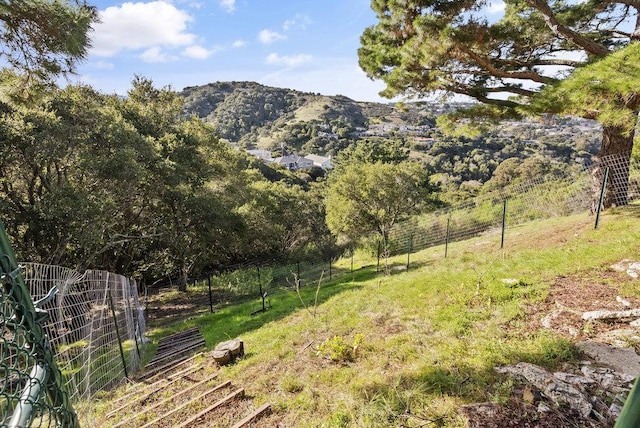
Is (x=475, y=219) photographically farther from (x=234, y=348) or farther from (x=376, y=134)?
(x=376, y=134)

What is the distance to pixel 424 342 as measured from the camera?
4266 mm

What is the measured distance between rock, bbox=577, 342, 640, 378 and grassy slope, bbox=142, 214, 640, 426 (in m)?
0.17

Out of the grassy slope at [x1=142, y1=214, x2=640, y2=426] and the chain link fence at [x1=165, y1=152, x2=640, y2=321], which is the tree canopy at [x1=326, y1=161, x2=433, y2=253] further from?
the grassy slope at [x1=142, y1=214, x2=640, y2=426]

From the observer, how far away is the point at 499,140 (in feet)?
289

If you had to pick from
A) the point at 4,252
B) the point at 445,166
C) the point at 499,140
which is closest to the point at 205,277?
the point at 4,252

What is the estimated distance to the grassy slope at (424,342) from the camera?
3199 millimetres

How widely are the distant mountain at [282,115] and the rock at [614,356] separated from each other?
290ft

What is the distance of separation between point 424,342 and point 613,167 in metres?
7.21

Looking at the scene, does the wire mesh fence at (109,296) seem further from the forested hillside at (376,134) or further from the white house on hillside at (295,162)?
the white house on hillside at (295,162)

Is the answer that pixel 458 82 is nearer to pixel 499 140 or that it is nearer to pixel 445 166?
pixel 445 166

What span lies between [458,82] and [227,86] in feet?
515

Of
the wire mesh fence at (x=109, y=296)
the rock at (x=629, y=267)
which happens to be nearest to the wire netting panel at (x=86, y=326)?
the wire mesh fence at (x=109, y=296)

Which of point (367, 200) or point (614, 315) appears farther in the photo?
point (367, 200)

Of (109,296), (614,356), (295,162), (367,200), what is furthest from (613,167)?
(295,162)
